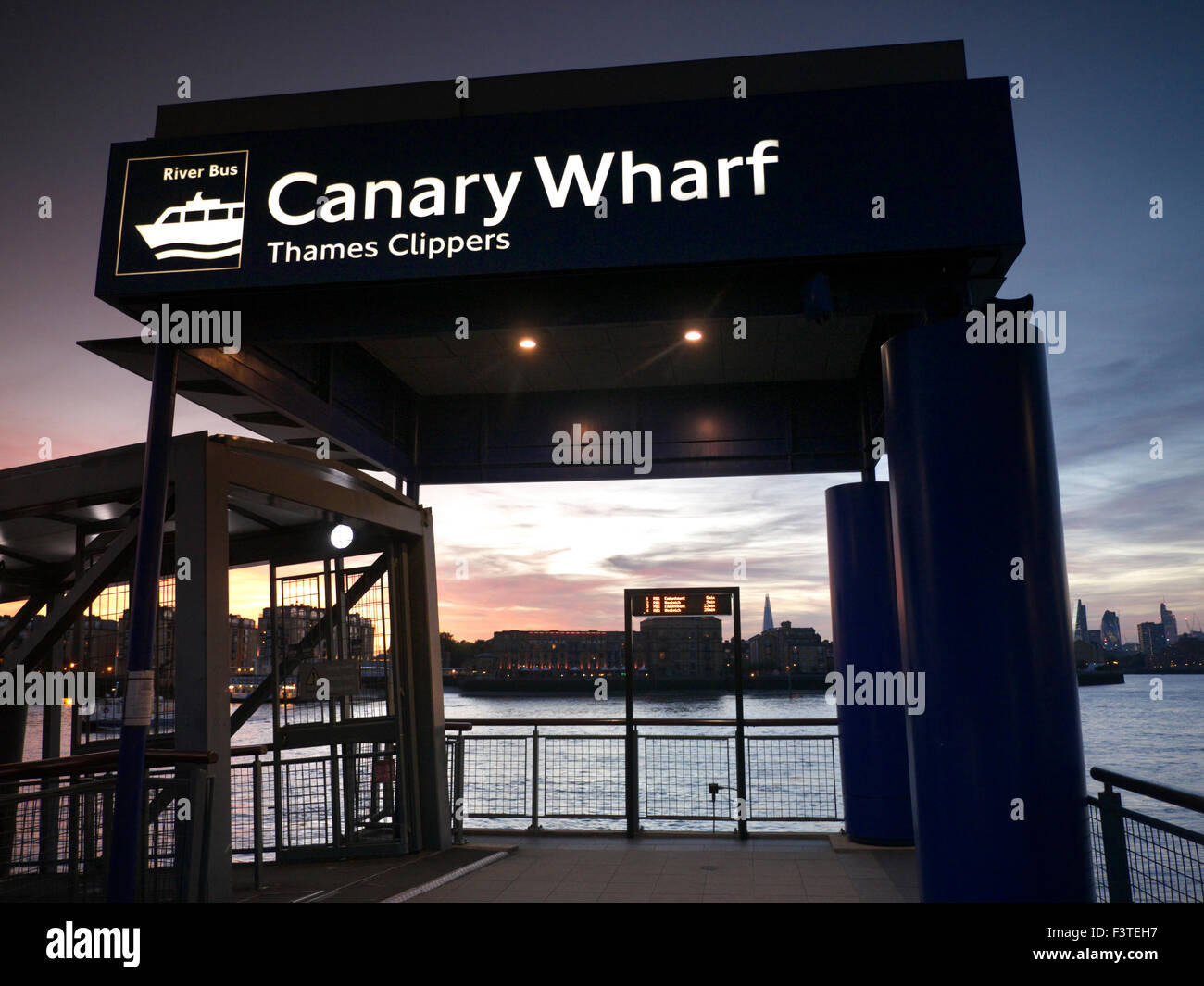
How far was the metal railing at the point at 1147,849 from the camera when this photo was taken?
144 inches

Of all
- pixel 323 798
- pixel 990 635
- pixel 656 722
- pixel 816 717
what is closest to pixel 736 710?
pixel 656 722

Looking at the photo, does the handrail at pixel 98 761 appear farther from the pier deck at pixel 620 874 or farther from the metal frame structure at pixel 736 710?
the metal frame structure at pixel 736 710

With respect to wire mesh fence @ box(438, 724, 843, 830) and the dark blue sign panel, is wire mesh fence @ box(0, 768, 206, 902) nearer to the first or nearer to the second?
the dark blue sign panel

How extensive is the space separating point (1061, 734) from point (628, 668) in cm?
566

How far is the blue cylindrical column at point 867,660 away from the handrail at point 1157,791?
4.15m

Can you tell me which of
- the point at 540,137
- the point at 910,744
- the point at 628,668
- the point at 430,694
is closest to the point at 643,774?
the point at 628,668

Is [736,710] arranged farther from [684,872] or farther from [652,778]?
[684,872]

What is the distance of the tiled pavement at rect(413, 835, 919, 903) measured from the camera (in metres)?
6.80

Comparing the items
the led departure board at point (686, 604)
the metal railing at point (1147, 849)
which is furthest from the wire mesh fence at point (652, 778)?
the metal railing at point (1147, 849)

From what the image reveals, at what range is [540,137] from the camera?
21.0ft

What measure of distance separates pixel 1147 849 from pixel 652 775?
677 centimetres

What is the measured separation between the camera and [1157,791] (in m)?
3.84

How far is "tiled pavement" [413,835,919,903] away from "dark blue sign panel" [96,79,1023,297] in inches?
182
